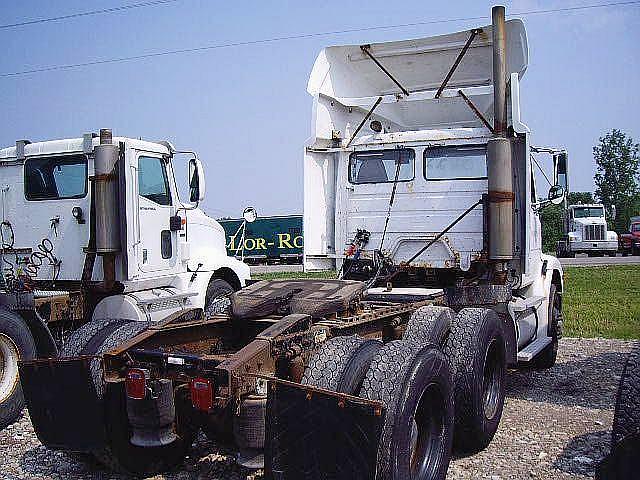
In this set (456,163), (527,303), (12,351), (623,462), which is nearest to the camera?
(623,462)

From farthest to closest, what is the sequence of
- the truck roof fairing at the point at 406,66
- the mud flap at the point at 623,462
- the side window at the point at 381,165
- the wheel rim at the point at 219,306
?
the truck roof fairing at the point at 406,66
the side window at the point at 381,165
the wheel rim at the point at 219,306
the mud flap at the point at 623,462

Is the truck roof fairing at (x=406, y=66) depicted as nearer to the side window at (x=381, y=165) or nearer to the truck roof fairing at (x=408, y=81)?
the truck roof fairing at (x=408, y=81)

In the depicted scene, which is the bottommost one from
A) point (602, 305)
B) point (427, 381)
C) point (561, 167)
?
point (602, 305)

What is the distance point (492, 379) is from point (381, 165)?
310 centimetres

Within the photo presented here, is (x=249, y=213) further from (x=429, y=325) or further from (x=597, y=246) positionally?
(x=597, y=246)

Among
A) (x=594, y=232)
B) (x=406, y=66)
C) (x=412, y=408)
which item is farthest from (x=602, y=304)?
(x=594, y=232)

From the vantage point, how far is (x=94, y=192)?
8.74 meters

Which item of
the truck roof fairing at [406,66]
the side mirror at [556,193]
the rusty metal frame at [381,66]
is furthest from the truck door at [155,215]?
the side mirror at [556,193]

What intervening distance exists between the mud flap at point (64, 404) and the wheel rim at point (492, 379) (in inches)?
124

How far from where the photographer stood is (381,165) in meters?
8.60

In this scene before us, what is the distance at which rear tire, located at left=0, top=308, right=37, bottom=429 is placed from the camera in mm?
7090

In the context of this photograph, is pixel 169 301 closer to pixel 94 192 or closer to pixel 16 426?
pixel 94 192

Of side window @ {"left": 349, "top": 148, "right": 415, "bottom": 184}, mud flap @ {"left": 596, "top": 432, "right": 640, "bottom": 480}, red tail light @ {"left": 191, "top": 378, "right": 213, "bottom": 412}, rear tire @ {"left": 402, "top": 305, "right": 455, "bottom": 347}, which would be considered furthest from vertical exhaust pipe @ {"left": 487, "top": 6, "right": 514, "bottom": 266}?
red tail light @ {"left": 191, "top": 378, "right": 213, "bottom": 412}

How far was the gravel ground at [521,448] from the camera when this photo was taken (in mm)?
5523
